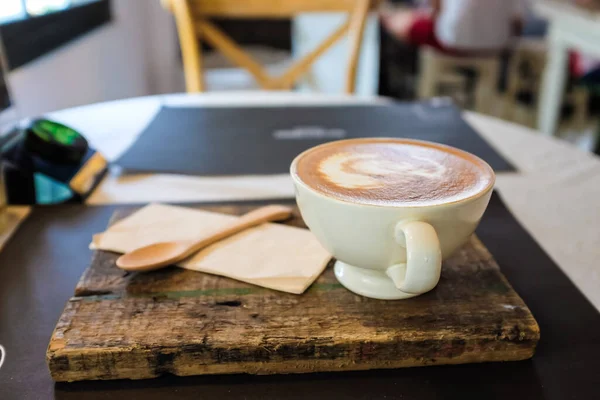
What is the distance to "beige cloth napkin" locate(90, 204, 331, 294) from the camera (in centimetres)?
43

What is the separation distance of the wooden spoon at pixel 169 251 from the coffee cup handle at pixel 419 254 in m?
0.19

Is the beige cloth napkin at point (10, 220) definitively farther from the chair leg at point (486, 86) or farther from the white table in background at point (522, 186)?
the chair leg at point (486, 86)

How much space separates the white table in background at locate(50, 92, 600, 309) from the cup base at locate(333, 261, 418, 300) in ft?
0.61

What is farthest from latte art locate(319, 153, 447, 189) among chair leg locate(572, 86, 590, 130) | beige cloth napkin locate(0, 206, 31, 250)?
chair leg locate(572, 86, 590, 130)

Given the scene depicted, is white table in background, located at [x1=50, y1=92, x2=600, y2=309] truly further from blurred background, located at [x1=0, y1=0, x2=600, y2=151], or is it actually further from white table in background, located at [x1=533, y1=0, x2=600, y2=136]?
white table in background, located at [x1=533, y1=0, x2=600, y2=136]

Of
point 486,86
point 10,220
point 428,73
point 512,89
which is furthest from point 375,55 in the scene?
point 10,220

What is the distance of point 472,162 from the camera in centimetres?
43

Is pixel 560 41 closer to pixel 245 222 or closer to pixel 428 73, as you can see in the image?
pixel 428 73

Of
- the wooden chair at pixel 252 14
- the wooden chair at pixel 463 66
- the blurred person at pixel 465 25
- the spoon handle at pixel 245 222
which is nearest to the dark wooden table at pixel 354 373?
the spoon handle at pixel 245 222

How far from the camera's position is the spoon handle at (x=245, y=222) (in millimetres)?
465

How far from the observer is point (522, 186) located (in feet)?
2.27

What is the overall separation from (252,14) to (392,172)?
113cm

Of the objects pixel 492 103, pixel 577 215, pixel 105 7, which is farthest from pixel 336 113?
pixel 492 103

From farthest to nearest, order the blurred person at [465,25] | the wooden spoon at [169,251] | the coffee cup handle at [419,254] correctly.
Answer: the blurred person at [465,25] < the wooden spoon at [169,251] < the coffee cup handle at [419,254]
